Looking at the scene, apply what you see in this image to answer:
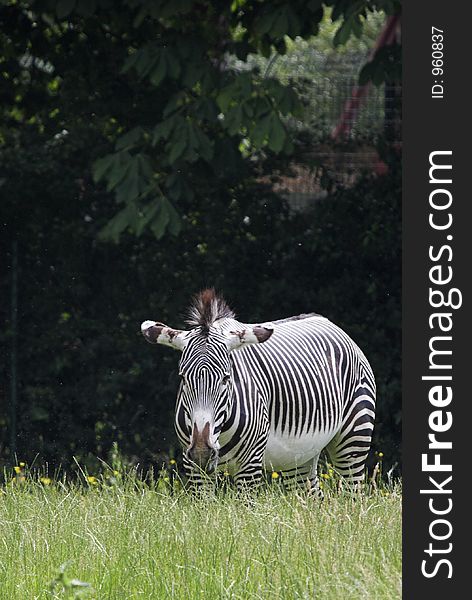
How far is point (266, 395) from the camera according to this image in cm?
737

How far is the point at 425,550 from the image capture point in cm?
379

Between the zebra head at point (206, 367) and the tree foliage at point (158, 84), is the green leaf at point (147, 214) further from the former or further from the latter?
the zebra head at point (206, 367)

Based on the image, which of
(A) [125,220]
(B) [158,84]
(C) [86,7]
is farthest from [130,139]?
(C) [86,7]

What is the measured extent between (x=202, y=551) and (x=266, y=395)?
2249 mm

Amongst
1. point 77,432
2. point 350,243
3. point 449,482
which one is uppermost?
point 350,243

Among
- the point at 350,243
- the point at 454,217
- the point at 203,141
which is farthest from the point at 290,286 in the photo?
the point at 454,217

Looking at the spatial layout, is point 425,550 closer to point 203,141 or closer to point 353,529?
point 353,529

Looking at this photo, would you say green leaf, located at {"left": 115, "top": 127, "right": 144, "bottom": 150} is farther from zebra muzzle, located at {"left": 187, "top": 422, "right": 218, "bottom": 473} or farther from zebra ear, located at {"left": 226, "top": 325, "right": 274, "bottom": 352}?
zebra muzzle, located at {"left": 187, "top": 422, "right": 218, "bottom": 473}

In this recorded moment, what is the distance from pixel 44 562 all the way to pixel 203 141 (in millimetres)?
4463

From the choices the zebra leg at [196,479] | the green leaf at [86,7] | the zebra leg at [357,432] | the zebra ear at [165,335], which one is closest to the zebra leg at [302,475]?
the zebra leg at [357,432]

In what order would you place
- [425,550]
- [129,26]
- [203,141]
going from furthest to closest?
[129,26] < [203,141] < [425,550]

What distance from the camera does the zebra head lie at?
255 inches

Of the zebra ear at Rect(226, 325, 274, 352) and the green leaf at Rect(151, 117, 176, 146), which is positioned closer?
the zebra ear at Rect(226, 325, 274, 352)

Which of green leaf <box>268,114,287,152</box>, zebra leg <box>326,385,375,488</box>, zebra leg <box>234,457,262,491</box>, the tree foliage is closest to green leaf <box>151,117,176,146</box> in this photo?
the tree foliage
